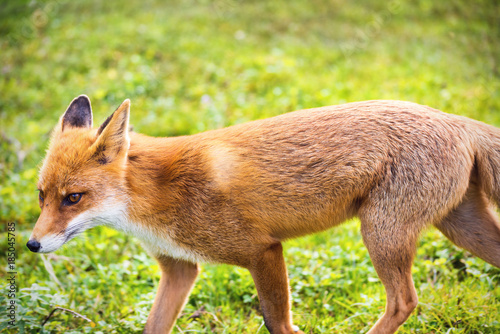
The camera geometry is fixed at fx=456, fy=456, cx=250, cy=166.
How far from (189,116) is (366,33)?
4.63m

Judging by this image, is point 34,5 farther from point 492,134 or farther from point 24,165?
point 492,134

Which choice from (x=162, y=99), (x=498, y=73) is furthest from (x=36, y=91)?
(x=498, y=73)

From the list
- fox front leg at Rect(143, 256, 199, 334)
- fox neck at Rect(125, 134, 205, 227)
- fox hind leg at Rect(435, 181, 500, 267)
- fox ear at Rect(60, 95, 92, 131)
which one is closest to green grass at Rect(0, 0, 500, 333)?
fox front leg at Rect(143, 256, 199, 334)

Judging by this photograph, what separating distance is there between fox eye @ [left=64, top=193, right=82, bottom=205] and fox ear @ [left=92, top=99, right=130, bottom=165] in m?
0.30

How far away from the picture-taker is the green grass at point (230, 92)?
405 cm

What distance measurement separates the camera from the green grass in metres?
4.05

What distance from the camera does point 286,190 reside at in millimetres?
3506

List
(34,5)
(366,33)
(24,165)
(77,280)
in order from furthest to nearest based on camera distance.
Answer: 1. (34,5)
2. (366,33)
3. (24,165)
4. (77,280)

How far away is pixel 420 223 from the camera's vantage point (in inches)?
133

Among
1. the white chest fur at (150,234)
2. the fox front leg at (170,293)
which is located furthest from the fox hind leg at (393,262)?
the fox front leg at (170,293)

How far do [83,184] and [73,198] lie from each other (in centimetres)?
13

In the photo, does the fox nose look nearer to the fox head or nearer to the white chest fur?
the fox head

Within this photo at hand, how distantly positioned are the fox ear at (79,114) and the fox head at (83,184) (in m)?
0.43

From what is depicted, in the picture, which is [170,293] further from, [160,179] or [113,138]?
[113,138]
